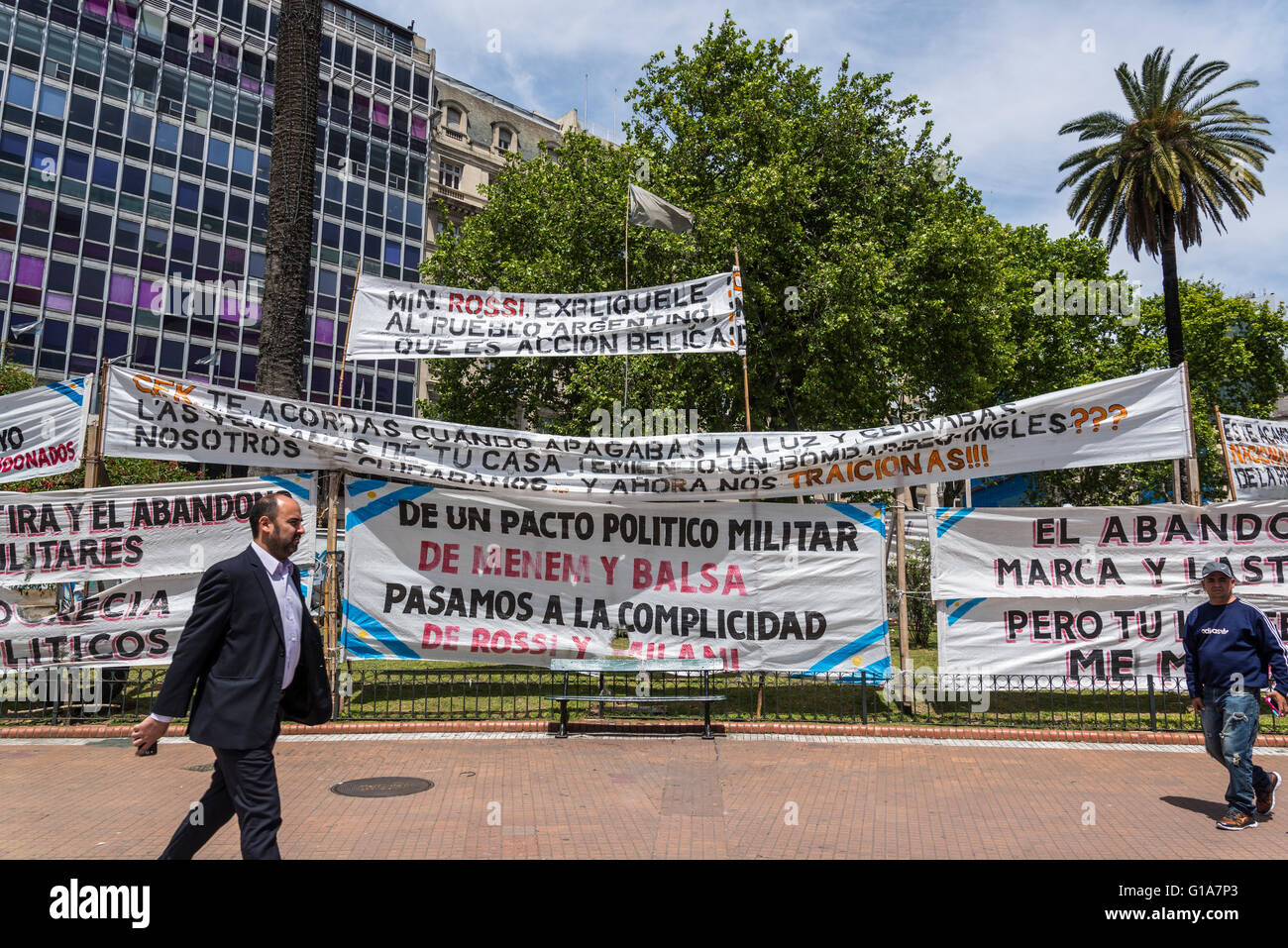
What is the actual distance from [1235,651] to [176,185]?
50.8m

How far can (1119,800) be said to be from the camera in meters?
7.25

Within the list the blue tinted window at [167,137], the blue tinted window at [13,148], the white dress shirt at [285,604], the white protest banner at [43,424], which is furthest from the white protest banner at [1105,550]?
the blue tinted window at [167,137]

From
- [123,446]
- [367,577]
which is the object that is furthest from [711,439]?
[123,446]

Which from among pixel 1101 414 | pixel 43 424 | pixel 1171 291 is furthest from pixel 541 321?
pixel 1171 291

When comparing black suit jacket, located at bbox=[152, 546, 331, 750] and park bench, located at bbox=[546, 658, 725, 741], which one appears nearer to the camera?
black suit jacket, located at bbox=[152, 546, 331, 750]

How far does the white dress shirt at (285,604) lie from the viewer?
14.6ft

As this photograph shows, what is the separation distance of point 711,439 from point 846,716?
11.7ft

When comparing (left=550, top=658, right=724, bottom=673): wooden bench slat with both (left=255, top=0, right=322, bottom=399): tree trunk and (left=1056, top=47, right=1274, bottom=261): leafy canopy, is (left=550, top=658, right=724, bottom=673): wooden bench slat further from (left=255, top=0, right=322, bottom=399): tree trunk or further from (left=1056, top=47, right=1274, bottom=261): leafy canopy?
(left=1056, top=47, right=1274, bottom=261): leafy canopy

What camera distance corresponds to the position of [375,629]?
10.3 meters

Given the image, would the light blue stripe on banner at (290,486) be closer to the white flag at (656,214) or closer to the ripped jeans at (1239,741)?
the white flag at (656,214)

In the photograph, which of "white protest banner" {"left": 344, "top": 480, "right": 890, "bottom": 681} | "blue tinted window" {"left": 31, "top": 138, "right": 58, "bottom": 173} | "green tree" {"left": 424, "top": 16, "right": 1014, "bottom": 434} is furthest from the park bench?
"blue tinted window" {"left": 31, "top": 138, "right": 58, "bottom": 173}

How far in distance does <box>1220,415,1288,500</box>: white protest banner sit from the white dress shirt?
11.0 m

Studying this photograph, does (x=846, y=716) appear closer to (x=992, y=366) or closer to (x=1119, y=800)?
(x=1119, y=800)

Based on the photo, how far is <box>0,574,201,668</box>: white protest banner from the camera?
9977 millimetres
